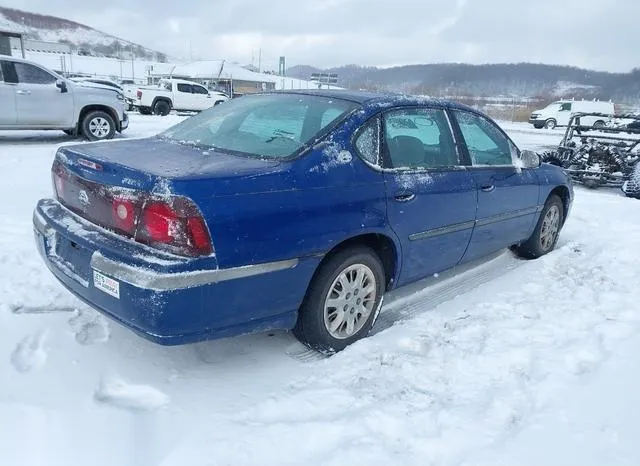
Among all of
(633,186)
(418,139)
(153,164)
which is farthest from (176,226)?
(633,186)

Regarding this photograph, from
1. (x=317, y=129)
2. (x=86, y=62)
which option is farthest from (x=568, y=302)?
(x=86, y=62)

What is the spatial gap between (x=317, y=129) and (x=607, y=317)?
241 centimetres

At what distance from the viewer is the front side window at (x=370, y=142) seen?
3.14 m

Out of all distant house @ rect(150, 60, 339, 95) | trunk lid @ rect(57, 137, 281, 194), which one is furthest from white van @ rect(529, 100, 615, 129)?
trunk lid @ rect(57, 137, 281, 194)

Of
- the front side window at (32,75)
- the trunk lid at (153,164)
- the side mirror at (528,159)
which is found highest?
the front side window at (32,75)

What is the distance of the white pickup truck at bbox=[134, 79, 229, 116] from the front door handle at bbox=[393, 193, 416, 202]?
71.5 feet

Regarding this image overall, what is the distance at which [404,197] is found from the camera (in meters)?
3.30

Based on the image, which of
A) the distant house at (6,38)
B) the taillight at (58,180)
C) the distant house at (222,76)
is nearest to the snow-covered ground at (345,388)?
the taillight at (58,180)

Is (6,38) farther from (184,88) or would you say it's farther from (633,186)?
(633,186)

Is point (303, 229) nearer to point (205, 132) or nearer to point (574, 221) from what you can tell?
point (205, 132)

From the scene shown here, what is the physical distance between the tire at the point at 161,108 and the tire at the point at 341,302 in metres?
23.1

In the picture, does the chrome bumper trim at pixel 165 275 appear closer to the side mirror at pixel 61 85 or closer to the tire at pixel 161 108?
the side mirror at pixel 61 85

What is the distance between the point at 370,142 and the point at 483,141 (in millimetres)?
1449

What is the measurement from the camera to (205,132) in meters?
3.50
